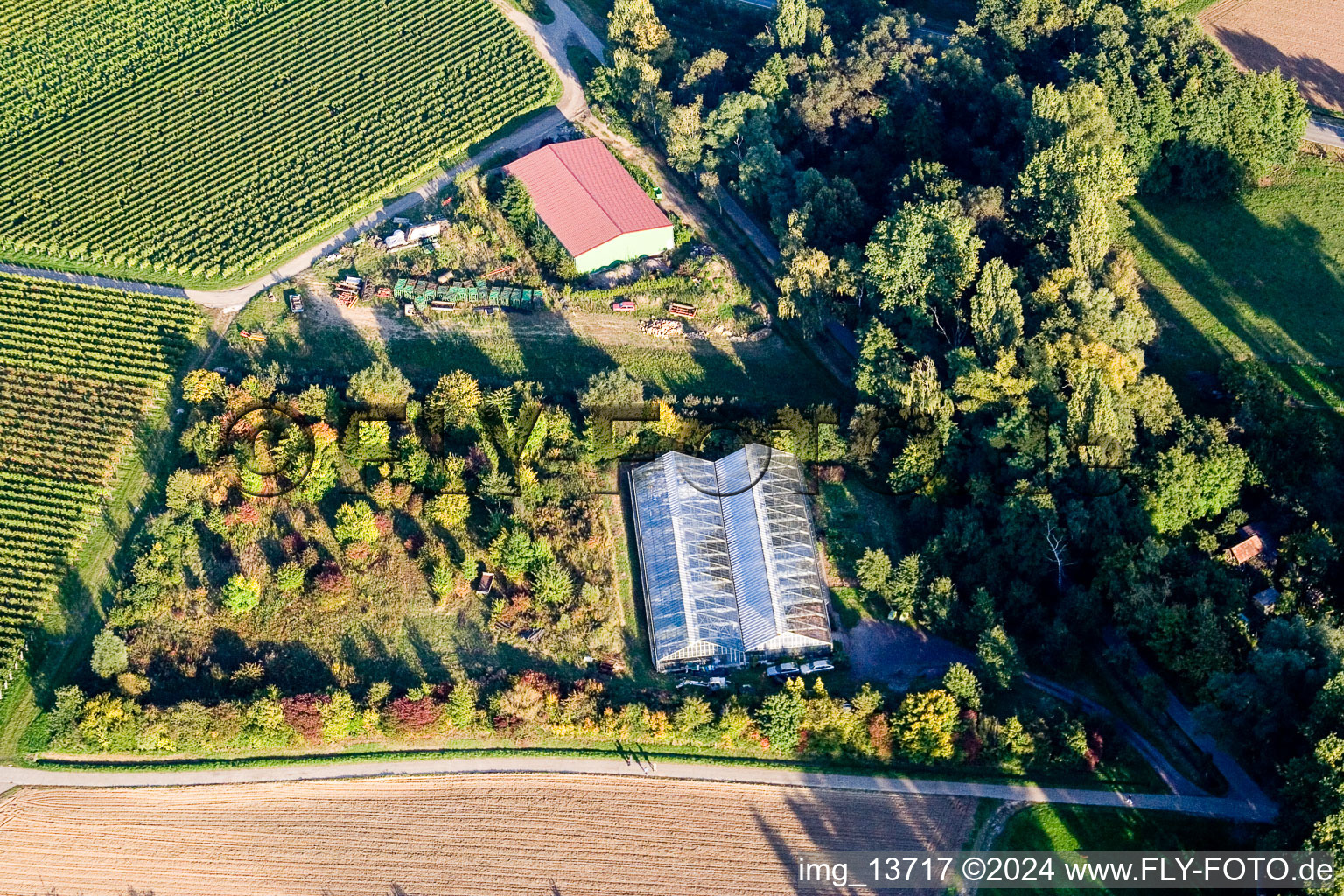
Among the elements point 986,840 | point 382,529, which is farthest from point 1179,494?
point 382,529

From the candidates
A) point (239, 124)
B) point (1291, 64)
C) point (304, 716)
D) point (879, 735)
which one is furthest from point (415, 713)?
point (1291, 64)

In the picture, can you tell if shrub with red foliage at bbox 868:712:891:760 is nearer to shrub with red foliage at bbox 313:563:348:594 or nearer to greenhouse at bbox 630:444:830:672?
greenhouse at bbox 630:444:830:672

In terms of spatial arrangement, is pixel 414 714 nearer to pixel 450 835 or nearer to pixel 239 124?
pixel 450 835

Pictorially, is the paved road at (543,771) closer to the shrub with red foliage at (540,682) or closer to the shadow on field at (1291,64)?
the shrub with red foliage at (540,682)

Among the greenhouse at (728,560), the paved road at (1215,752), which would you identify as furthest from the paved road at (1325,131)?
the greenhouse at (728,560)

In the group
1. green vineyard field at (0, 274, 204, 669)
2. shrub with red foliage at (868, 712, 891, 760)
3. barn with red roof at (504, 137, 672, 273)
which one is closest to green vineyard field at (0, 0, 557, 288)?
green vineyard field at (0, 274, 204, 669)

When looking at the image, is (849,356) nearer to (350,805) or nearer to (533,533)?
(533,533)
